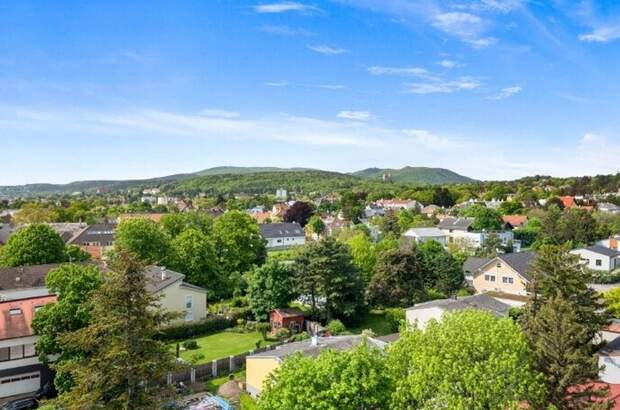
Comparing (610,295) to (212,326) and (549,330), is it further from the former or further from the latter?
(212,326)

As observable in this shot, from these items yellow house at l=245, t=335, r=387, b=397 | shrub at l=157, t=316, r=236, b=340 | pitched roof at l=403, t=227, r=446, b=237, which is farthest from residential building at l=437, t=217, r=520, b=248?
yellow house at l=245, t=335, r=387, b=397

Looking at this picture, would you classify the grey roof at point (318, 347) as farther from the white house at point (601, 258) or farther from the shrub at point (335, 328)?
the white house at point (601, 258)

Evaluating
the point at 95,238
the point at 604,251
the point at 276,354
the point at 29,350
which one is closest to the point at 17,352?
the point at 29,350

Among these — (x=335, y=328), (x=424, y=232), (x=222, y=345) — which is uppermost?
(x=424, y=232)

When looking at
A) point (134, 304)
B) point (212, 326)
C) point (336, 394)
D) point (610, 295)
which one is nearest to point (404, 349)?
point (336, 394)

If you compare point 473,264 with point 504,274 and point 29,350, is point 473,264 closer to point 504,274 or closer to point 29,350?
point 504,274
